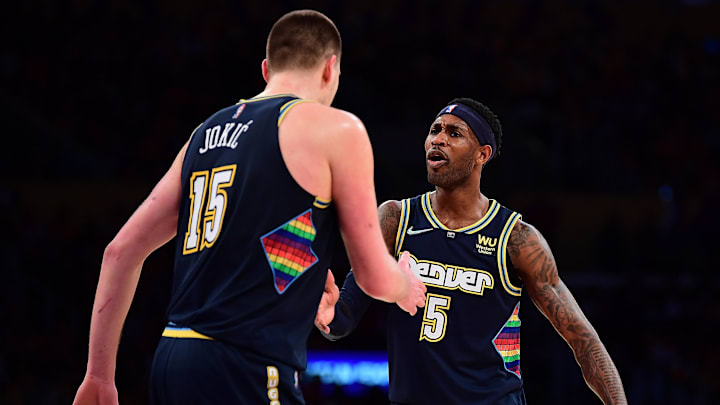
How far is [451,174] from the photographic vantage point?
14.8 feet

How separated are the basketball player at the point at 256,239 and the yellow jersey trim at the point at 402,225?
1624 millimetres

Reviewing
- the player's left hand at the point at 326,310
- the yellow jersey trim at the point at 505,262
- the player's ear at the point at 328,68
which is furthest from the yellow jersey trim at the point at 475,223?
the player's ear at the point at 328,68

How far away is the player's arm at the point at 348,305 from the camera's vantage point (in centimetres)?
383

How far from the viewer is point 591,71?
573 inches

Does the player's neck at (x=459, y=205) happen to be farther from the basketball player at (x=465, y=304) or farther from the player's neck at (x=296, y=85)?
the player's neck at (x=296, y=85)

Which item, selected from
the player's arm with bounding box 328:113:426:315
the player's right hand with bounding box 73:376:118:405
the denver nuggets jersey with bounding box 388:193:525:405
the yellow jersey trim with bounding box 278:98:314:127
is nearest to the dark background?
the denver nuggets jersey with bounding box 388:193:525:405

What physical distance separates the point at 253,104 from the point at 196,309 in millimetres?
693

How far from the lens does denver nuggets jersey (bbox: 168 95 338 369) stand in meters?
2.58

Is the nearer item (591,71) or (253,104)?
(253,104)

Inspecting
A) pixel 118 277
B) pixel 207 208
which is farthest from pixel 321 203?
pixel 118 277

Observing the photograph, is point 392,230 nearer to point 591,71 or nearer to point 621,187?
point 621,187

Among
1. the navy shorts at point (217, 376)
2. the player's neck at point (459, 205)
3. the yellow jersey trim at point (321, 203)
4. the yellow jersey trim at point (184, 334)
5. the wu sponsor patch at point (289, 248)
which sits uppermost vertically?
the player's neck at point (459, 205)

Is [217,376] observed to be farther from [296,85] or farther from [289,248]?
[296,85]

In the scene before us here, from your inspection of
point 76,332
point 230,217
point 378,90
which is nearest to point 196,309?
point 230,217
